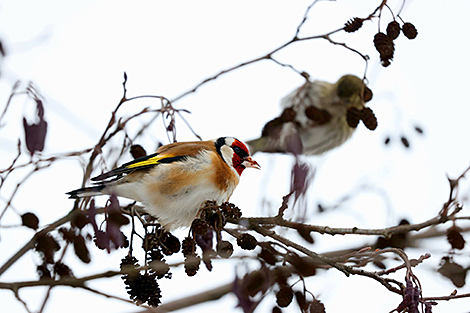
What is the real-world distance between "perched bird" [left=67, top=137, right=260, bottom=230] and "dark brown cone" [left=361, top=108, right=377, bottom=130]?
605 millimetres

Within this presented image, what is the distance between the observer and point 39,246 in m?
1.80

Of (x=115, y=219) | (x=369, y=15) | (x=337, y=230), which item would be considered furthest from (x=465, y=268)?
(x=115, y=219)

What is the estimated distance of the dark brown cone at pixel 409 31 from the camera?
71.9 inches

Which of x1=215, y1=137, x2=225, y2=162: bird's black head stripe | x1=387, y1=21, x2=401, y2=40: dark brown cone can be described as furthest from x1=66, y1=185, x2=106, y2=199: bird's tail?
x1=387, y1=21, x2=401, y2=40: dark brown cone

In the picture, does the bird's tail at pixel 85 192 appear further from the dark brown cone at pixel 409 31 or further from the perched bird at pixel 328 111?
the perched bird at pixel 328 111

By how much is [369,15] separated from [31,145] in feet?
4.09

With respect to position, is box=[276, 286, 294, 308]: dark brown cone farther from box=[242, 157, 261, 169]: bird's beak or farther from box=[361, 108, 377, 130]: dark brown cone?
box=[242, 157, 261, 169]: bird's beak

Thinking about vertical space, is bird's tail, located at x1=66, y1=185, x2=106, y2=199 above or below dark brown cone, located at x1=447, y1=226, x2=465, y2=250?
above

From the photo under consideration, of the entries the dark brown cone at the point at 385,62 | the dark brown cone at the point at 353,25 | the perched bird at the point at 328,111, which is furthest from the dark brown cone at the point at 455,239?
the perched bird at the point at 328,111

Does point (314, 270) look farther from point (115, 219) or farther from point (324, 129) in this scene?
point (324, 129)

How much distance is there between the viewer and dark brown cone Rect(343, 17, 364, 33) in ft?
6.07

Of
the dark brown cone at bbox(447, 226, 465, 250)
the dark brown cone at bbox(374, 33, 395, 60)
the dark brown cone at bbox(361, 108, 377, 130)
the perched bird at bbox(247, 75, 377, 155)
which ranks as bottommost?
the dark brown cone at bbox(447, 226, 465, 250)

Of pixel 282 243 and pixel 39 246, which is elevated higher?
pixel 39 246

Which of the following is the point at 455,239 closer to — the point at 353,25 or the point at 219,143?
the point at 353,25
